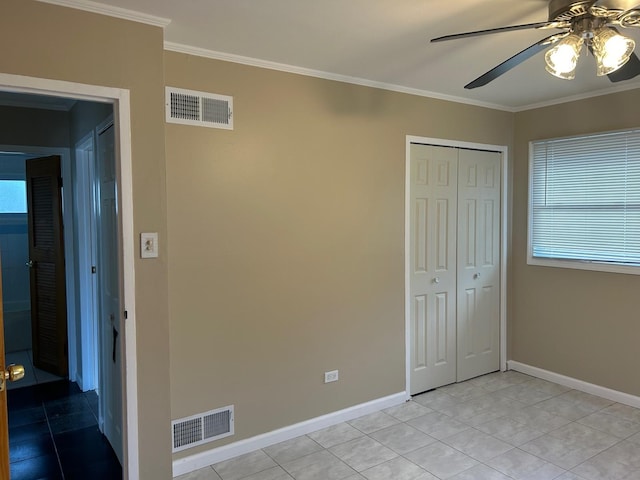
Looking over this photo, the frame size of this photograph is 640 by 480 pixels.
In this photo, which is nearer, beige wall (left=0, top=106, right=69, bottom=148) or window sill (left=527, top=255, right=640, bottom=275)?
window sill (left=527, top=255, right=640, bottom=275)

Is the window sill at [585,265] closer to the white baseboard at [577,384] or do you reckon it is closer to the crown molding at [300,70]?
the white baseboard at [577,384]

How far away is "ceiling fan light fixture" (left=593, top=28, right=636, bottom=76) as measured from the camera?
1.79 metres

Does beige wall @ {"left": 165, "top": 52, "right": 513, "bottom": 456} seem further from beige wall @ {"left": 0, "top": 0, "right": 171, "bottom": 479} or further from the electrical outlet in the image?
beige wall @ {"left": 0, "top": 0, "right": 171, "bottom": 479}

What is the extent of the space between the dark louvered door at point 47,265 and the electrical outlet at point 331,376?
8.48 ft

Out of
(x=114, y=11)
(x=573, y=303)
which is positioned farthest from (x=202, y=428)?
(x=573, y=303)

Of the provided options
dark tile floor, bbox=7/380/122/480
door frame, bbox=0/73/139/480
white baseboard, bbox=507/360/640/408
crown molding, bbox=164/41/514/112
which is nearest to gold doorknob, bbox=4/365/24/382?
door frame, bbox=0/73/139/480

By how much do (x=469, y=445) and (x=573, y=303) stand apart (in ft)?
A: 5.66

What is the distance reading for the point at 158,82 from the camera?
2.36 meters

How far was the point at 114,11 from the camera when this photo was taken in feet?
7.20

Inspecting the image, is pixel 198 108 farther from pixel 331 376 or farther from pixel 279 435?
pixel 279 435

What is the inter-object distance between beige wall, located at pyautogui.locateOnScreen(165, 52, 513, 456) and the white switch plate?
29cm

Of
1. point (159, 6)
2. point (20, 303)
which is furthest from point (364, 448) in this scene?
point (20, 303)

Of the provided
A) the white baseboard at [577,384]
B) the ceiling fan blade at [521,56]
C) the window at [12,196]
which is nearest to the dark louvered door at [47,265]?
the window at [12,196]

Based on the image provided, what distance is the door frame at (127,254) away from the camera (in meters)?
2.24
